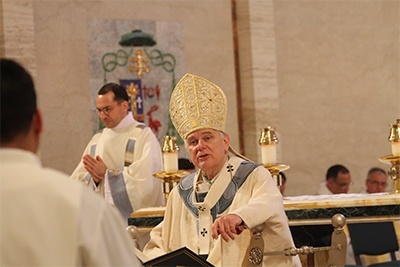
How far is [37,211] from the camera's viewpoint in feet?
8.36

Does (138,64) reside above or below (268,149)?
above

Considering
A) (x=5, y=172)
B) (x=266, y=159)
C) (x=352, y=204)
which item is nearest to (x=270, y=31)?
(x=266, y=159)

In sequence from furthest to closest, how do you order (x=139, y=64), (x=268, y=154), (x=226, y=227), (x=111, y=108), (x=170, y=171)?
(x=139, y=64)
(x=111, y=108)
(x=170, y=171)
(x=268, y=154)
(x=226, y=227)

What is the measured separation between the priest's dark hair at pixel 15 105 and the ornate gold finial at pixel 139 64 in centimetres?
913

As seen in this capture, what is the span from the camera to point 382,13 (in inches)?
532

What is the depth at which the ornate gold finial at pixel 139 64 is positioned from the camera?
1176 cm

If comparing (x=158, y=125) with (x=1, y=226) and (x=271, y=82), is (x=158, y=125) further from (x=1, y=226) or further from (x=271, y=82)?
(x=1, y=226)

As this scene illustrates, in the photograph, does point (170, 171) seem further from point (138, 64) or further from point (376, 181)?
point (138, 64)

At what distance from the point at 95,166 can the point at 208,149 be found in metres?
2.49

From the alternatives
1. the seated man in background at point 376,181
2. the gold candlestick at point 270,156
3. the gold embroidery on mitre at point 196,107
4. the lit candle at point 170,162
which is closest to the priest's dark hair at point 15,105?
the gold embroidery on mitre at point 196,107

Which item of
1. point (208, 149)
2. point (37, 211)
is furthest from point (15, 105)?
point (208, 149)

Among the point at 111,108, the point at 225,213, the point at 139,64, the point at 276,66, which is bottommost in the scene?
the point at 225,213

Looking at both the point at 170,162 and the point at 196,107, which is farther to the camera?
the point at 170,162

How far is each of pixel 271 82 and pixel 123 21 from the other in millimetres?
1988
